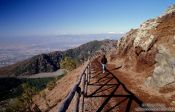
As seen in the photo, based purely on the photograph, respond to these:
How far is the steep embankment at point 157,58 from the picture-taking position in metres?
14.8

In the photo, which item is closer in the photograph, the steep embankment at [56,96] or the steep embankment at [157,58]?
the steep embankment at [157,58]

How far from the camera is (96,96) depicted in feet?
47.3

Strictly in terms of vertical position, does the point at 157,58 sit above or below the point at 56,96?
above

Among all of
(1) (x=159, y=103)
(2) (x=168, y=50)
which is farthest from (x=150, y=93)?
(2) (x=168, y=50)

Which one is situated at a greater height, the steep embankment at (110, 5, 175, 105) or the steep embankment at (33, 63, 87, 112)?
the steep embankment at (110, 5, 175, 105)

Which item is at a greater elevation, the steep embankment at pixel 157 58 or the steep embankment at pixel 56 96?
the steep embankment at pixel 157 58

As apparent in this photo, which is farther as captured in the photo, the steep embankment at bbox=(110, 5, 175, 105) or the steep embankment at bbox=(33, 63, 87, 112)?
the steep embankment at bbox=(33, 63, 87, 112)

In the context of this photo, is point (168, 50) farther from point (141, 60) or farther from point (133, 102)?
point (141, 60)

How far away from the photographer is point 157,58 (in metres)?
16.7

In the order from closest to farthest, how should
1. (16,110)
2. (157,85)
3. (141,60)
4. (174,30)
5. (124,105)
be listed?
(124,105), (157,85), (174,30), (141,60), (16,110)

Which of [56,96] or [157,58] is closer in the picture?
[157,58]

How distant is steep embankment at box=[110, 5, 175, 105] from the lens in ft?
48.4

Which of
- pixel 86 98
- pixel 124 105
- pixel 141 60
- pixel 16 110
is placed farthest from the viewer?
pixel 16 110

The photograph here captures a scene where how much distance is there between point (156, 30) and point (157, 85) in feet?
29.4
